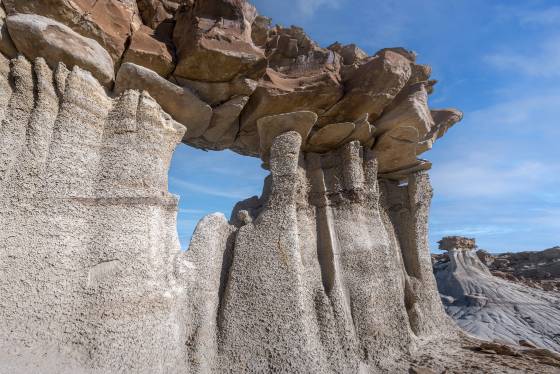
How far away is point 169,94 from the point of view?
4.09 meters

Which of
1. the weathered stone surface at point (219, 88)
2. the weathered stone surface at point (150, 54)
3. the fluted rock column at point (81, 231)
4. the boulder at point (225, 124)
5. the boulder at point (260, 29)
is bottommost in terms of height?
the fluted rock column at point (81, 231)

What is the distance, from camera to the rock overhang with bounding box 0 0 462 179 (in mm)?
3650

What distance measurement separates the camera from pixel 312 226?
15.6ft

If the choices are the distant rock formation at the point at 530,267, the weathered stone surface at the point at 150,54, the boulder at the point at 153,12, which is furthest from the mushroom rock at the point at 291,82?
the distant rock formation at the point at 530,267

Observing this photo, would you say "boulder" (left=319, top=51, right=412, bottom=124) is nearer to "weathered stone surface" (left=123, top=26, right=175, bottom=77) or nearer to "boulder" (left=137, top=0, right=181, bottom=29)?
"weathered stone surface" (left=123, top=26, right=175, bottom=77)

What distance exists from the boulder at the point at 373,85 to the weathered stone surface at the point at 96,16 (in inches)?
116

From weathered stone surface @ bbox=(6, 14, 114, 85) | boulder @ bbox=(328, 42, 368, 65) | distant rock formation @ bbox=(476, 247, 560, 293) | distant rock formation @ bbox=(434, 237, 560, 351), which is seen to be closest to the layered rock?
weathered stone surface @ bbox=(6, 14, 114, 85)

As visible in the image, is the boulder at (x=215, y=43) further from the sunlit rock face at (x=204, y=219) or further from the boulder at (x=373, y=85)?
the boulder at (x=373, y=85)

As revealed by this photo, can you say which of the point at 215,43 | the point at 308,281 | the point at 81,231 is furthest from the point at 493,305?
the point at 81,231

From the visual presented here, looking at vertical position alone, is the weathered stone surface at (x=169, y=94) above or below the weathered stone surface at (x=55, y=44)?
below

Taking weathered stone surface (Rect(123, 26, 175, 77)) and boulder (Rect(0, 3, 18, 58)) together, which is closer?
boulder (Rect(0, 3, 18, 58))

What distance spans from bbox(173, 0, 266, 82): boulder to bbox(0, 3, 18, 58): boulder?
1.63m

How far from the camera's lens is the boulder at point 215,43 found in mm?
4004

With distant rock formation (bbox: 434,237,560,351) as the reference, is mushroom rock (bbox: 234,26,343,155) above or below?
above
